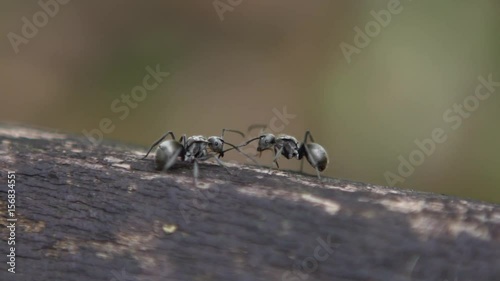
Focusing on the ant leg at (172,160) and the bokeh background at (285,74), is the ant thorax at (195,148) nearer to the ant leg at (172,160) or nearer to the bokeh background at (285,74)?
the ant leg at (172,160)

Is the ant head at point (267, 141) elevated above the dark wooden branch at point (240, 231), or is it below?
above

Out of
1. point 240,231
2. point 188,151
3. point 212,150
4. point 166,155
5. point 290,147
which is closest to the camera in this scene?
point 240,231

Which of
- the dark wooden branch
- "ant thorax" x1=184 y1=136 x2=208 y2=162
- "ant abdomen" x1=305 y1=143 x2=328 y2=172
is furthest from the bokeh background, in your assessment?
the dark wooden branch

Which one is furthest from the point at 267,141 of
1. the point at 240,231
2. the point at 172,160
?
the point at 240,231

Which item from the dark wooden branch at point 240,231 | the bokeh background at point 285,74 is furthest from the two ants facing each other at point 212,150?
the bokeh background at point 285,74

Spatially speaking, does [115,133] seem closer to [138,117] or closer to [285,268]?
[138,117]

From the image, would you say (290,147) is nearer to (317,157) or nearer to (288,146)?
(288,146)

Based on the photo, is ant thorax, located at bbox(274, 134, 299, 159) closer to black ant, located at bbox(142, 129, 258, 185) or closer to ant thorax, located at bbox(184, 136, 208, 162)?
black ant, located at bbox(142, 129, 258, 185)
